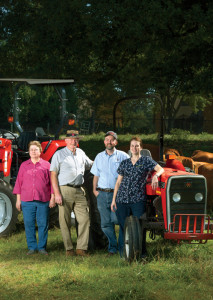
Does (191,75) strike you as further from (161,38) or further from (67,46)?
(67,46)

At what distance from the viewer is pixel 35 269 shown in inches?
249

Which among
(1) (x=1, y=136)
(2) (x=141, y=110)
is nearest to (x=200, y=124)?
(2) (x=141, y=110)

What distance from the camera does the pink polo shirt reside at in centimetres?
722

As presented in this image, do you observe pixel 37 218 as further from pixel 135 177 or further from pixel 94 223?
pixel 135 177

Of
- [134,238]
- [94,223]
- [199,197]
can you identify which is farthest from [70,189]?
[199,197]

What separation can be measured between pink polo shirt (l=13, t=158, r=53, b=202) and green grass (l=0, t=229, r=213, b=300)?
30.9 inches

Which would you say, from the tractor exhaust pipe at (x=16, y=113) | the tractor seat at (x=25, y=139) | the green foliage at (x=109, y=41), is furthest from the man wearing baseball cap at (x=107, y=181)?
the green foliage at (x=109, y=41)

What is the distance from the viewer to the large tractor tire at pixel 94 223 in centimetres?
756

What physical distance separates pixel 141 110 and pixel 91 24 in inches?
1828

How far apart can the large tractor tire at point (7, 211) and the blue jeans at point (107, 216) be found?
166 cm

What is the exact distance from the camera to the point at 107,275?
5.97 meters

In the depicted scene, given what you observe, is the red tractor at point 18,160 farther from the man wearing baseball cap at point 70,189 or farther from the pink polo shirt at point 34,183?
the pink polo shirt at point 34,183

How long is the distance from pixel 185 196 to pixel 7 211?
3017 millimetres

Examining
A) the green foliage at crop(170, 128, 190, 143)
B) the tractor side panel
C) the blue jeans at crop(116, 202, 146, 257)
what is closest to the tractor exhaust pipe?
the tractor side panel
